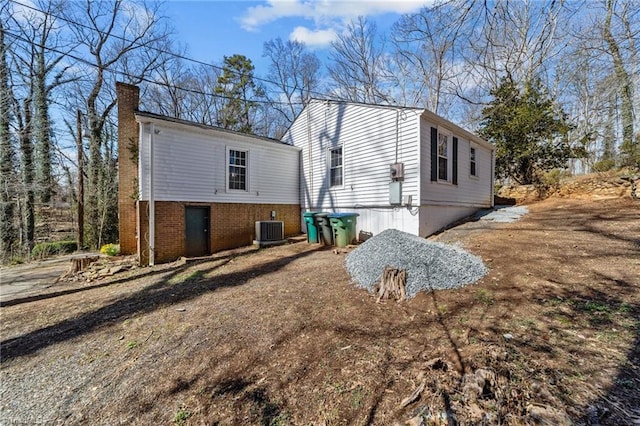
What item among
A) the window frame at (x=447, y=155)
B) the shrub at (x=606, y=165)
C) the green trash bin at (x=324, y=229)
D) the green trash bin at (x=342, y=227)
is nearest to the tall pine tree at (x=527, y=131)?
the shrub at (x=606, y=165)

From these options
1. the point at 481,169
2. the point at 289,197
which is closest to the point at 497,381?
the point at 289,197

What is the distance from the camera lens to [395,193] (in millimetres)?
8484

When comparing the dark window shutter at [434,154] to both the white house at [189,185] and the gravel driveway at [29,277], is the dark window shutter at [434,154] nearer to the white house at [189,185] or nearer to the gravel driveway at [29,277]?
the white house at [189,185]

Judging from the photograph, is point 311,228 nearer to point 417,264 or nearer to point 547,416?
point 417,264

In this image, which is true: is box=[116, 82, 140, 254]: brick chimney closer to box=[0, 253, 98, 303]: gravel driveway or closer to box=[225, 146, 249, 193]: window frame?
box=[0, 253, 98, 303]: gravel driveway

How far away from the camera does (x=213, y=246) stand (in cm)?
954

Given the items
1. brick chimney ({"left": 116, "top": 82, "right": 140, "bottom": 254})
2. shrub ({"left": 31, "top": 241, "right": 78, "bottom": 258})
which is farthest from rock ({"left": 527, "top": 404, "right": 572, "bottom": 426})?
shrub ({"left": 31, "top": 241, "right": 78, "bottom": 258})

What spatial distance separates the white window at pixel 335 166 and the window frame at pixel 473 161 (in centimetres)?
502

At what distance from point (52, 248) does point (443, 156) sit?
1608 cm

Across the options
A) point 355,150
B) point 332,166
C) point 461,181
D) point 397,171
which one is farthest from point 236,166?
point 461,181

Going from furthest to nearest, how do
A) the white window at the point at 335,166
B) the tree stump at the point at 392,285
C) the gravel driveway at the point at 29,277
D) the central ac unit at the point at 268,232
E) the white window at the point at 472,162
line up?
the white window at the point at 472,162 → the white window at the point at 335,166 → the central ac unit at the point at 268,232 → the gravel driveway at the point at 29,277 → the tree stump at the point at 392,285

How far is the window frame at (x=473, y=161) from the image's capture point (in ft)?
35.8

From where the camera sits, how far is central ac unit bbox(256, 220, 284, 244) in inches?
388

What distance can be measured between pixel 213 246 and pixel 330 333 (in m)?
7.14
